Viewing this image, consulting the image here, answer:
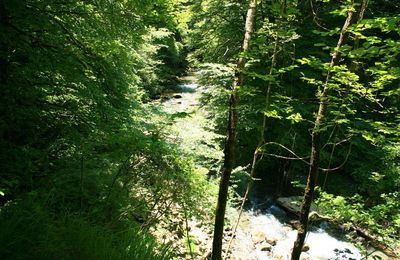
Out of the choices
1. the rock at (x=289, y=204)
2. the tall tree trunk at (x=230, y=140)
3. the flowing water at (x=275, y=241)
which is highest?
the tall tree trunk at (x=230, y=140)

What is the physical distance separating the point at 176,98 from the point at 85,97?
1574cm

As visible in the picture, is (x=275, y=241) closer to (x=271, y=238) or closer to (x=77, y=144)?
(x=271, y=238)

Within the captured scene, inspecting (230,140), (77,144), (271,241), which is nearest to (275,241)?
(271,241)

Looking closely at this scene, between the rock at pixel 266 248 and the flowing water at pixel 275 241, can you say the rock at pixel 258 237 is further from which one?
the rock at pixel 266 248

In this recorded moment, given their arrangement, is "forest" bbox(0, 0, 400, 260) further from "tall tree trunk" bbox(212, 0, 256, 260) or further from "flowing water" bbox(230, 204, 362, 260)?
"flowing water" bbox(230, 204, 362, 260)

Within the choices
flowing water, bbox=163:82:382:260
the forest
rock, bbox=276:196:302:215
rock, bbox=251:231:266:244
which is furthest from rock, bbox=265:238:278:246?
rock, bbox=276:196:302:215

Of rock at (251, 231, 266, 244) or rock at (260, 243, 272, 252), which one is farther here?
rock at (251, 231, 266, 244)

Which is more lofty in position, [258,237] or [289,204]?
[289,204]

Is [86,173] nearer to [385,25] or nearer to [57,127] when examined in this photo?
[57,127]

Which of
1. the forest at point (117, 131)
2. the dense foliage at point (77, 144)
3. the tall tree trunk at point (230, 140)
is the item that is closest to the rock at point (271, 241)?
the forest at point (117, 131)

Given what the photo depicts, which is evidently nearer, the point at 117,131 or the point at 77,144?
the point at 77,144

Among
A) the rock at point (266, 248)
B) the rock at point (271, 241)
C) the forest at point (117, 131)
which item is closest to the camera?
the forest at point (117, 131)

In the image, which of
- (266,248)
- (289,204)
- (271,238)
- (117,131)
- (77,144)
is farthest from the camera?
(289,204)

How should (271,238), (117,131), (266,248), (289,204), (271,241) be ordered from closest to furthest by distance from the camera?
(117,131), (266,248), (271,241), (271,238), (289,204)
